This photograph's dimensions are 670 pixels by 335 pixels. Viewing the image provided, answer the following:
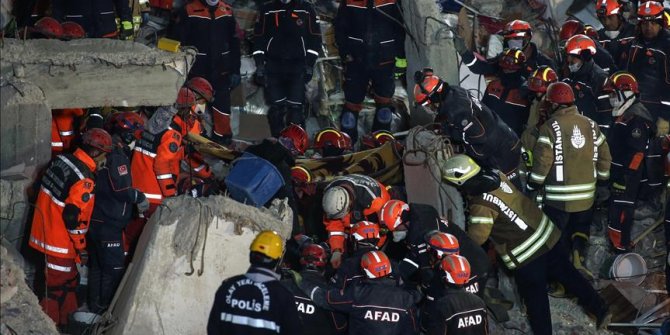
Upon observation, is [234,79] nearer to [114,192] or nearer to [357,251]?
[114,192]

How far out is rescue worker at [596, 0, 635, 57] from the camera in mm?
15203

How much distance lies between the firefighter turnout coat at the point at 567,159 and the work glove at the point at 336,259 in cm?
237

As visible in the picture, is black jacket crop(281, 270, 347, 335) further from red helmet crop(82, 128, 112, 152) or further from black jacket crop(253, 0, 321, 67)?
black jacket crop(253, 0, 321, 67)

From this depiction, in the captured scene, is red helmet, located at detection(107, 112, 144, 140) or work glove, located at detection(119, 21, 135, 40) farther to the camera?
work glove, located at detection(119, 21, 135, 40)

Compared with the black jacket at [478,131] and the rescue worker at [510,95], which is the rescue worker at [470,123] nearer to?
the black jacket at [478,131]

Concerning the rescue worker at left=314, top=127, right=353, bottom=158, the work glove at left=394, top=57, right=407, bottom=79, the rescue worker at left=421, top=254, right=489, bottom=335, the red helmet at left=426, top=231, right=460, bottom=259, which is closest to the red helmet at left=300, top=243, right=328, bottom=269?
the red helmet at left=426, top=231, right=460, bottom=259

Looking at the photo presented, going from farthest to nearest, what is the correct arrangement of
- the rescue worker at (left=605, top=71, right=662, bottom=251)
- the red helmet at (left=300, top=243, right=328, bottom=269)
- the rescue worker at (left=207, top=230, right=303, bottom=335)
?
the rescue worker at (left=605, top=71, right=662, bottom=251) < the red helmet at (left=300, top=243, right=328, bottom=269) < the rescue worker at (left=207, top=230, right=303, bottom=335)

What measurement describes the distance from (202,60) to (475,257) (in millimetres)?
4678

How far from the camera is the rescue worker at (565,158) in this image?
41.4 feet

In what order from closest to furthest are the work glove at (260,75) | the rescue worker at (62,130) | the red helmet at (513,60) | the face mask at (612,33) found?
the rescue worker at (62,130) < the red helmet at (513,60) < the work glove at (260,75) < the face mask at (612,33)

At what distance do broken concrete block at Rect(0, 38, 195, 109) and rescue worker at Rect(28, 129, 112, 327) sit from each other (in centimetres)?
63

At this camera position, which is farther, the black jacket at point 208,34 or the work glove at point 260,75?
the work glove at point 260,75

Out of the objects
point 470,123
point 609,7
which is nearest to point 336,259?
point 470,123

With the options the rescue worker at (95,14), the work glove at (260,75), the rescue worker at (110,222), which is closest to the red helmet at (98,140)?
the rescue worker at (110,222)
